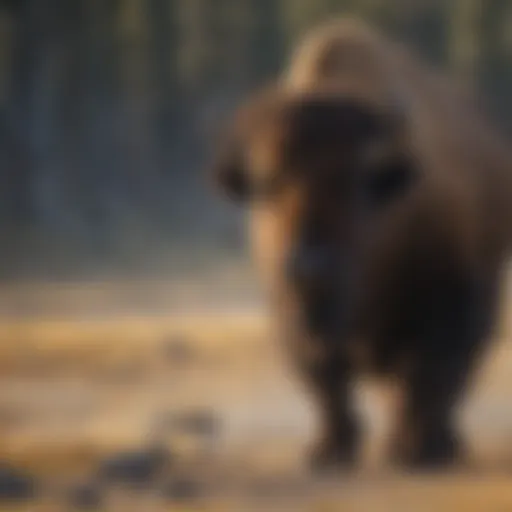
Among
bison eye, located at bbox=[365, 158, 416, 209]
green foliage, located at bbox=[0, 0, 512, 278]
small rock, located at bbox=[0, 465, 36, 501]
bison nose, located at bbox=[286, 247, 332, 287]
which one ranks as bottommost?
small rock, located at bbox=[0, 465, 36, 501]

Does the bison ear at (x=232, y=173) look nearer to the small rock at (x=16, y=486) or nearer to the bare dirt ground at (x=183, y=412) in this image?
the bare dirt ground at (x=183, y=412)

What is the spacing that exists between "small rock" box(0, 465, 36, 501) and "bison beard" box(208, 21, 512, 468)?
27 cm

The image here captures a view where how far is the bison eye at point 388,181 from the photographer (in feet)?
4.16

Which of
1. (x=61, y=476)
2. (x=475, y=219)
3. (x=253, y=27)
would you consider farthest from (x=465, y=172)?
(x=61, y=476)

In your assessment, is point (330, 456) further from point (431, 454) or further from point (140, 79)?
point (140, 79)

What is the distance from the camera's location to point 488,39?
1664mm

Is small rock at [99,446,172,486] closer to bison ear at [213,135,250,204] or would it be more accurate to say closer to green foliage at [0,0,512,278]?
bison ear at [213,135,250,204]

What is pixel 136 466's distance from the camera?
1.33 meters

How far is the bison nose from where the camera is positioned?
121 centimetres

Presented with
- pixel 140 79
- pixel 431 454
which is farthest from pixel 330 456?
pixel 140 79

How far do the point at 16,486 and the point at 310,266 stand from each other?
328 millimetres

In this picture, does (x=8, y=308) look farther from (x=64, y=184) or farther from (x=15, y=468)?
(x=15, y=468)

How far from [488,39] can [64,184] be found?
1.74ft

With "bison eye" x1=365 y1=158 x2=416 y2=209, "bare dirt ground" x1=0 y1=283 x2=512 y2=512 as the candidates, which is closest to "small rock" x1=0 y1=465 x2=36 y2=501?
"bare dirt ground" x1=0 y1=283 x2=512 y2=512
